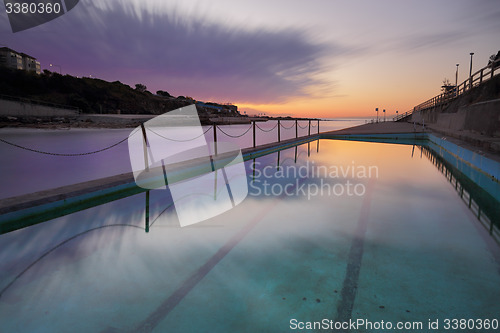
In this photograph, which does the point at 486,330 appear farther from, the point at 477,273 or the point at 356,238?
the point at 356,238

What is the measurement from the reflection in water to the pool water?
21 centimetres

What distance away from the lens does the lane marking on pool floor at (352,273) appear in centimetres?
262

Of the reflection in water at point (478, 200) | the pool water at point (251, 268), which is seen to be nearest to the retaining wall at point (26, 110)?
the pool water at point (251, 268)

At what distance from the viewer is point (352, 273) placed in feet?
10.8

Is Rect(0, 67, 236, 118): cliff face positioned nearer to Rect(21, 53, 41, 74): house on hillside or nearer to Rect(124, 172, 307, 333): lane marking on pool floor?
Rect(21, 53, 41, 74): house on hillside

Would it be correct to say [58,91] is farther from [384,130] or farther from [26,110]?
[384,130]

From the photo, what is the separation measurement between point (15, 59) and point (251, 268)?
10920 centimetres

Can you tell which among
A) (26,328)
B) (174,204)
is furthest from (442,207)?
(26,328)

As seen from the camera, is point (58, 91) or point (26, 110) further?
point (58, 91)

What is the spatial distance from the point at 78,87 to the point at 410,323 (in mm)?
71278

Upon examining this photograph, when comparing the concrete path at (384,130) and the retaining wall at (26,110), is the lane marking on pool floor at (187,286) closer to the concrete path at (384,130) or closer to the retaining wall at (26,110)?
the concrete path at (384,130)

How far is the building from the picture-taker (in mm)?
76375

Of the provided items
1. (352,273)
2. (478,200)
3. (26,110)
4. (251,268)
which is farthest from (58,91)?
(478,200)

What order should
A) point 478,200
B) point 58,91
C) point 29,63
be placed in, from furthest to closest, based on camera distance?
point 29,63, point 58,91, point 478,200
